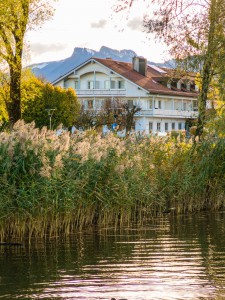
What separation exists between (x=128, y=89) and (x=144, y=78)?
505cm

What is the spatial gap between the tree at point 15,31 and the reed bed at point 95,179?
11792 mm

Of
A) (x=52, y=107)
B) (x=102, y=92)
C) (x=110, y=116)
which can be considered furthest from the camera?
(x=102, y=92)

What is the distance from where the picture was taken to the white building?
109m

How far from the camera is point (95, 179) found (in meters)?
18.6

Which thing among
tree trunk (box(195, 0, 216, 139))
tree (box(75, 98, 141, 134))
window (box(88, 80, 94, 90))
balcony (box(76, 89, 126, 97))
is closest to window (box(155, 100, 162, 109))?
balcony (box(76, 89, 126, 97))

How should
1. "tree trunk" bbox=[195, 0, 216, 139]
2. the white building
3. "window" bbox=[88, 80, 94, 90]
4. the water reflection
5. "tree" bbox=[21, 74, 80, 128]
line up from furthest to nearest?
1. "window" bbox=[88, 80, 94, 90]
2. the white building
3. "tree" bbox=[21, 74, 80, 128]
4. "tree trunk" bbox=[195, 0, 216, 139]
5. the water reflection

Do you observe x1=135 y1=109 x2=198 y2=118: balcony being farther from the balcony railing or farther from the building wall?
the balcony railing

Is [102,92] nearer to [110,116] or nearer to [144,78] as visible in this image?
[144,78]

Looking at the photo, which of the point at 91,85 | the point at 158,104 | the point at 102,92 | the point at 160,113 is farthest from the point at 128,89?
the point at 158,104

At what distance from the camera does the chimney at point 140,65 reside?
114m

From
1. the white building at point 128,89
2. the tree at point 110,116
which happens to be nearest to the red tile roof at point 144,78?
the white building at point 128,89

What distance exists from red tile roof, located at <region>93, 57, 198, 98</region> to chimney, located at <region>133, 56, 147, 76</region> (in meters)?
0.57

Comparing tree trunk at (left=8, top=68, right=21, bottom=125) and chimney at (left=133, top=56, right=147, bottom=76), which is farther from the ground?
chimney at (left=133, top=56, right=147, bottom=76)

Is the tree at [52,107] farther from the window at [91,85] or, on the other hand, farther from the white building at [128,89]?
the window at [91,85]
